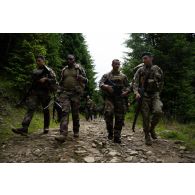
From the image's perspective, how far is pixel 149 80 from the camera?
8320 millimetres

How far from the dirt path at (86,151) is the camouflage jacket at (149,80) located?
1.64 m

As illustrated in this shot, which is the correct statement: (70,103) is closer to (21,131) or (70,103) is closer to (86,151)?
(21,131)

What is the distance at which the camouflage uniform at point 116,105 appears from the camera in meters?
8.22

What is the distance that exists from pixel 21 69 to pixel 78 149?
816cm

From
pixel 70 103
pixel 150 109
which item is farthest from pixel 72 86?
pixel 150 109

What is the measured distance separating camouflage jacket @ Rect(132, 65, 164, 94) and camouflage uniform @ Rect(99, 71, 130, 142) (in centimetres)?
38

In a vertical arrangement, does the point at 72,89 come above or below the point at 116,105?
above

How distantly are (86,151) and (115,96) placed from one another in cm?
206

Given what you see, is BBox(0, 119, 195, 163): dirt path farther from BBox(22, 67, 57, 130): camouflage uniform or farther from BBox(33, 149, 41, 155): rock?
BBox(22, 67, 57, 130): camouflage uniform

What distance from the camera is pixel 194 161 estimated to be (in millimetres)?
6621

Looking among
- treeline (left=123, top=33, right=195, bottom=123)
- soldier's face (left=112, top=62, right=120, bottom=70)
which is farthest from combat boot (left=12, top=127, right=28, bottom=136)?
treeline (left=123, top=33, right=195, bottom=123)

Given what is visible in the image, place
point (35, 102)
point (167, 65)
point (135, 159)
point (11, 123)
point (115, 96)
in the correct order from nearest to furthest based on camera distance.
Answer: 1. point (135, 159)
2. point (115, 96)
3. point (35, 102)
4. point (11, 123)
5. point (167, 65)

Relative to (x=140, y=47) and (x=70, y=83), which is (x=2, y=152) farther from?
(x=140, y=47)

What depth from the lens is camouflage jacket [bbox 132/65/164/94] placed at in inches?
327
